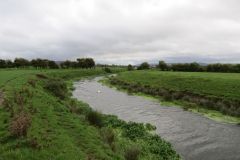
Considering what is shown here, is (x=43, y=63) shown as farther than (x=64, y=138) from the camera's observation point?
Yes

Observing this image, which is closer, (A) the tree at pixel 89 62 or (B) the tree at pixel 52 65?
(B) the tree at pixel 52 65

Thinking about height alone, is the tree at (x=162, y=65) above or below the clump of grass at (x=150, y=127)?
above

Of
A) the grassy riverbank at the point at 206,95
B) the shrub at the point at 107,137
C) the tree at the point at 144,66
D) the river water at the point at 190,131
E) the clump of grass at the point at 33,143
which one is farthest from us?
the tree at the point at 144,66

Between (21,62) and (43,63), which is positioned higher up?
(21,62)

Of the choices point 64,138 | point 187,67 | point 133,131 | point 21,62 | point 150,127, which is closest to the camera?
point 64,138

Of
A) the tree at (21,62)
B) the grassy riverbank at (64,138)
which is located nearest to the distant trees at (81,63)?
the tree at (21,62)

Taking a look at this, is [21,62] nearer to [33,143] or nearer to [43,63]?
[43,63]

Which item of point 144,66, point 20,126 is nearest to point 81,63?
point 144,66

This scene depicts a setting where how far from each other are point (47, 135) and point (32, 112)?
5.89 metres

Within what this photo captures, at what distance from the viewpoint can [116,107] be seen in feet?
124

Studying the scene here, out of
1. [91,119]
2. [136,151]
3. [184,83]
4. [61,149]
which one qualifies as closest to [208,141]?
[136,151]

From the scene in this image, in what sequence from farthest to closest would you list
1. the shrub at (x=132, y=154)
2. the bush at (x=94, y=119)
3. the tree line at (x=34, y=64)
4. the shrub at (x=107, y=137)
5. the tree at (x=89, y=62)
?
the tree at (x=89, y=62)
the tree line at (x=34, y=64)
the bush at (x=94, y=119)
the shrub at (x=107, y=137)
the shrub at (x=132, y=154)

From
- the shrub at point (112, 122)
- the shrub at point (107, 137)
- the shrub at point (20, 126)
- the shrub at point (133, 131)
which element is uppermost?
the shrub at point (20, 126)

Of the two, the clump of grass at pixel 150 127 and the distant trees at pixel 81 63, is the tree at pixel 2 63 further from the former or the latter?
the clump of grass at pixel 150 127
